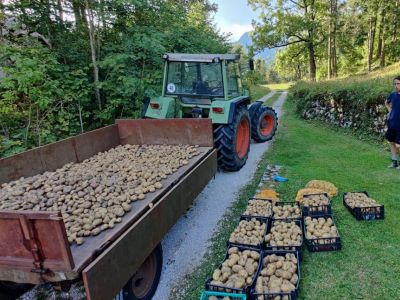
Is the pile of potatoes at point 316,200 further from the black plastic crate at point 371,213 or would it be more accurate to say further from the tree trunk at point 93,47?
the tree trunk at point 93,47

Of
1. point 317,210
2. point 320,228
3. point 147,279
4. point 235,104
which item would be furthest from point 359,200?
point 147,279

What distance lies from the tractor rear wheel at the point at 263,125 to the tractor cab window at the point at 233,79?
1.53 metres

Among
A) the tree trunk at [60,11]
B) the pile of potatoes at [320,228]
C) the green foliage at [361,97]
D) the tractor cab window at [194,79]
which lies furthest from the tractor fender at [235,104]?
the tree trunk at [60,11]

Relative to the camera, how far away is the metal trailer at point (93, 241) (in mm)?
1754

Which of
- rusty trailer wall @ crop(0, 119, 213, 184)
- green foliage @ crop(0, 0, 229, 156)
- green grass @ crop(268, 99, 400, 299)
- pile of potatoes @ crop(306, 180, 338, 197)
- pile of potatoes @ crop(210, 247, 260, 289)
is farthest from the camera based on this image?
green foliage @ crop(0, 0, 229, 156)

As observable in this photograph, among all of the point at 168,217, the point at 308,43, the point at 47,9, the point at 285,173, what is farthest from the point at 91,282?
the point at 308,43

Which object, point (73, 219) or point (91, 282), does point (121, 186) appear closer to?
point (73, 219)

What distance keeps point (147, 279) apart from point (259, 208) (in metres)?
1.63

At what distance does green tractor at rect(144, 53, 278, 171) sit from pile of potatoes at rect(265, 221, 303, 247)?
7.11ft

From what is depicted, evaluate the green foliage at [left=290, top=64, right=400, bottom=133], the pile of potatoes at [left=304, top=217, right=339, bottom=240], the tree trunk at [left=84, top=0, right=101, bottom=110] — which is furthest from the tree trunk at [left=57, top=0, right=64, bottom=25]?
the green foliage at [left=290, top=64, right=400, bottom=133]

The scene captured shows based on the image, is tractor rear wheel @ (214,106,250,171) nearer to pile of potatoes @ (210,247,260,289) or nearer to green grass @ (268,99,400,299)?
green grass @ (268,99,400,299)

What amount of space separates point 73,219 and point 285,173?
13.0 feet

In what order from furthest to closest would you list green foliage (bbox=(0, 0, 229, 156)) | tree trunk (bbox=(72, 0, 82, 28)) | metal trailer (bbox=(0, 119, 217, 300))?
tree trunk (bbox=(72, 0, 82, 28))
green foliage (bbox=(0, 0, 229, 156))
metal trailer (bbox=(0, 119, 217, 300))

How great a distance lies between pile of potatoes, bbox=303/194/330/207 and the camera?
381cm
